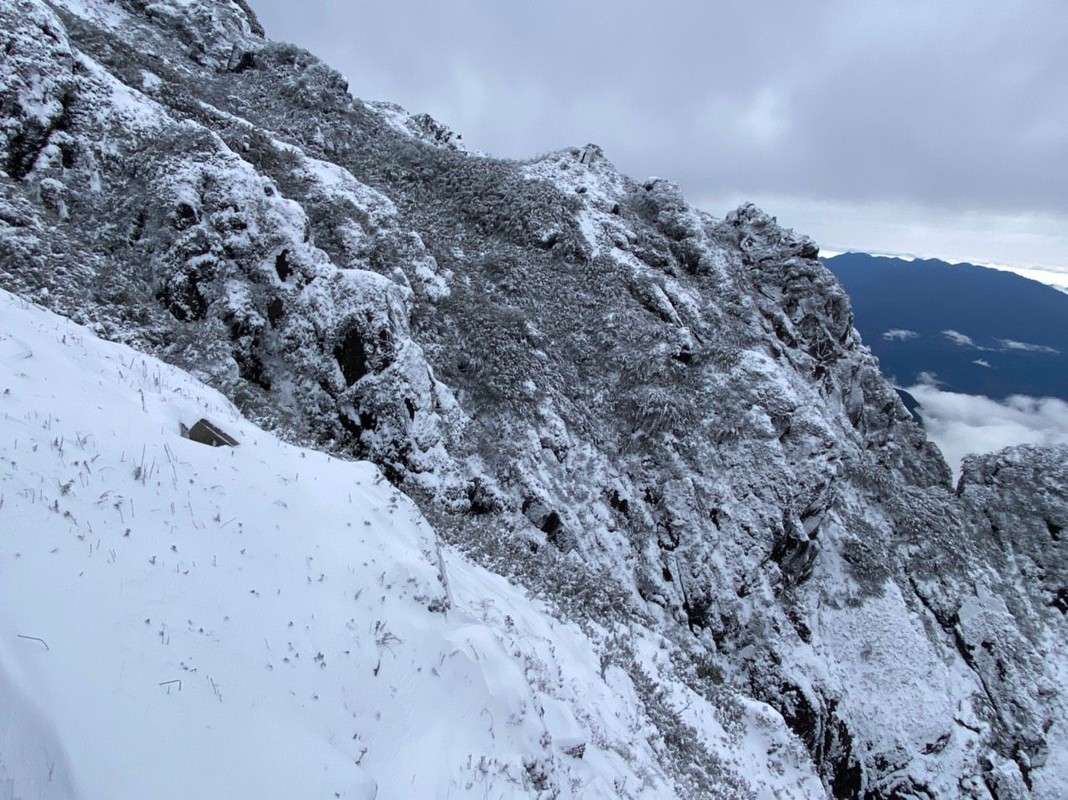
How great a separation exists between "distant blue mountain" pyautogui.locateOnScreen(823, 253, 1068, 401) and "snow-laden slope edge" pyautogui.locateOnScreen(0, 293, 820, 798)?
13640 centimetres

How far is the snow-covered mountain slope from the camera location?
1448cm

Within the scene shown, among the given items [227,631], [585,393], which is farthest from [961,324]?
[227,631]

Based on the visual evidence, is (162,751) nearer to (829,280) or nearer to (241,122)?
(241,122)

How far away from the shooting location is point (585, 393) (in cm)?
2311

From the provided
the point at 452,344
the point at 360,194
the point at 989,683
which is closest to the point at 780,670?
the point at 989,683

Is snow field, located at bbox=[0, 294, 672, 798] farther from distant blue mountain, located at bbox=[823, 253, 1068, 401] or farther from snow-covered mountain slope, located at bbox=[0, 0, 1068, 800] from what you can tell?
distant blue mountain, located at bbox=[823, 253, 1068, 401]

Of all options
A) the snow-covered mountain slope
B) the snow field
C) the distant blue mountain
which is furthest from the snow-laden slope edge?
the distant blue mountain

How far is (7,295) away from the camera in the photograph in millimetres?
9414

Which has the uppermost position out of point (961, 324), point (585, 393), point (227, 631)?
point (961, 324)

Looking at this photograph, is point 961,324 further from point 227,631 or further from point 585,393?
point 227,631

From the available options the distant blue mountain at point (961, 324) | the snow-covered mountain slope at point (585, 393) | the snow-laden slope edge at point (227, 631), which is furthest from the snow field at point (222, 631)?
the distant blue mountain at point (961, 324)

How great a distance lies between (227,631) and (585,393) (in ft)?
61.8

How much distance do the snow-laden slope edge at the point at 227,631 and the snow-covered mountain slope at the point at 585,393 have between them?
0.73 meters

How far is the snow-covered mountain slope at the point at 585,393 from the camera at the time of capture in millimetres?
14484
